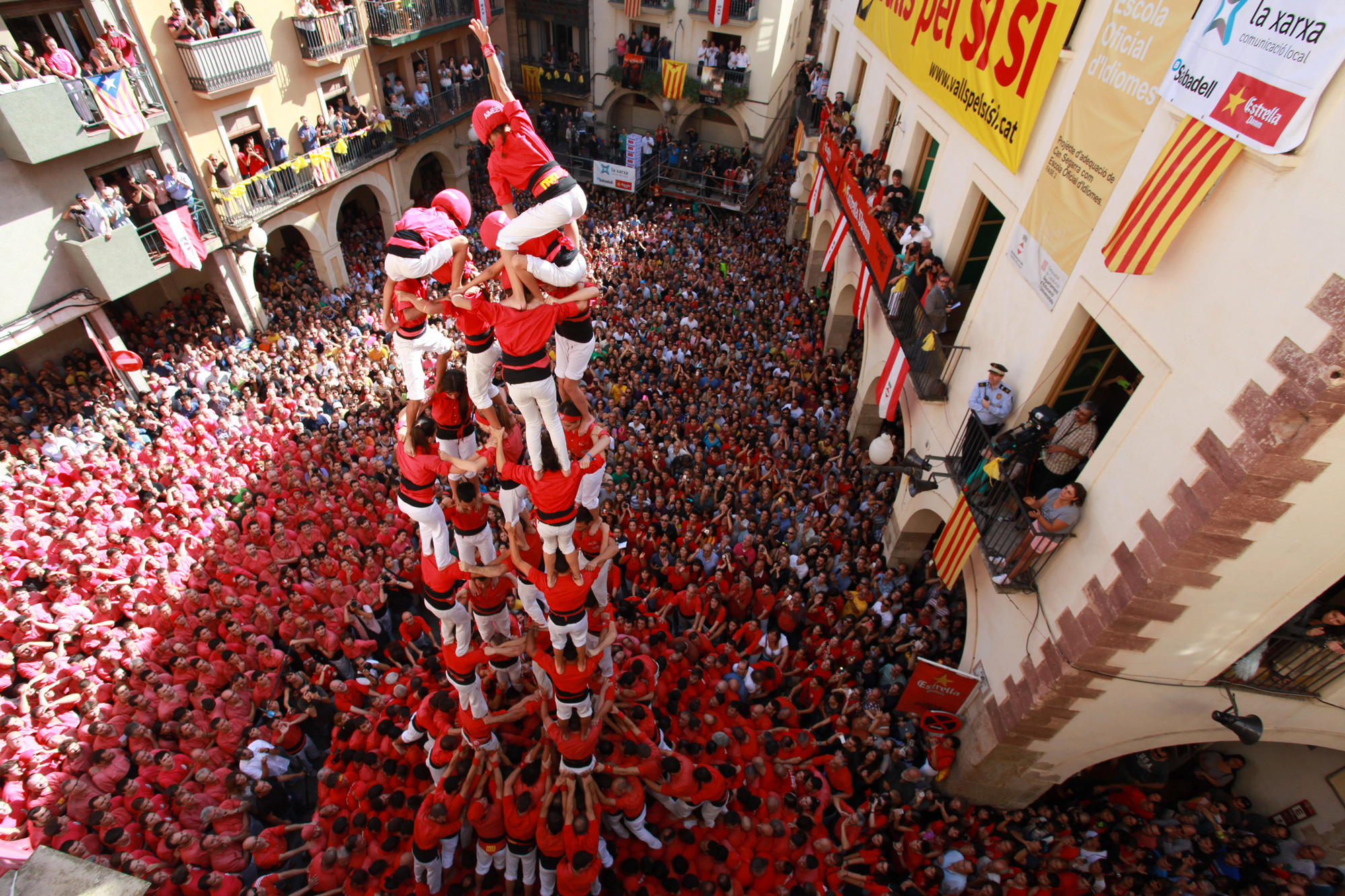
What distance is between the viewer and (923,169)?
13.5 metres

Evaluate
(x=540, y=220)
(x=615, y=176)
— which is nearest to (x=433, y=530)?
(x=540, y=220)

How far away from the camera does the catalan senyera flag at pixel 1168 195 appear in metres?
5.76

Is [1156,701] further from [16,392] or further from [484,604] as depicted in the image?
[16,392]

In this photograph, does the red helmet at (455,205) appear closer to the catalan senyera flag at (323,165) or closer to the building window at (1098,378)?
the building window at (1098,378)

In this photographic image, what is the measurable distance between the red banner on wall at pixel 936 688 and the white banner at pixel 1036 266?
16.4ft

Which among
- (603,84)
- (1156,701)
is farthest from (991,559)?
(603,84)

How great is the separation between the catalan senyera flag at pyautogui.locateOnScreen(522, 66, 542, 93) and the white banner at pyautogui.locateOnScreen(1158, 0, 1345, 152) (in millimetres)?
27801

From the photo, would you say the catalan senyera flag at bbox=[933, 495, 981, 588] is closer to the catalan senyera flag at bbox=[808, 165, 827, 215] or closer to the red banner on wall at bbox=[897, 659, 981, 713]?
the red banner on wall at bbox=[897, 659, 981, 713]

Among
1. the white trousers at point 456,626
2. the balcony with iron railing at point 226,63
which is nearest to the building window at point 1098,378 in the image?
the white trousers at point 456,626

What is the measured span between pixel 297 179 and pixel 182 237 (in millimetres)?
4214

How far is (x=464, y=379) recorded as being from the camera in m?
7.20

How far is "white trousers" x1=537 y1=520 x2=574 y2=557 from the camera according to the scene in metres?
6.89

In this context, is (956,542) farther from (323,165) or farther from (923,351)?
(323,165)

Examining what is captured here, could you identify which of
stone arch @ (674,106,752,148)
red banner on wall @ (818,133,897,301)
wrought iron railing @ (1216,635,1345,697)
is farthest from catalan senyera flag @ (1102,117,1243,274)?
stone arch @ (674,106,752,148)
